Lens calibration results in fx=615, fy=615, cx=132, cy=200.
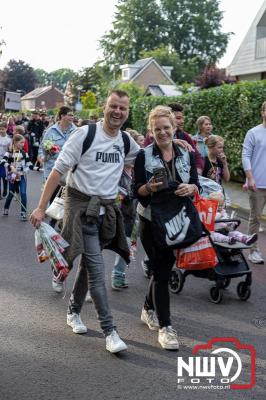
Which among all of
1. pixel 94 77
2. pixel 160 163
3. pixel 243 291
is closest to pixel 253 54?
pixel 243 291

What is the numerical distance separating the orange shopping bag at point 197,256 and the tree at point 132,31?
242 ft

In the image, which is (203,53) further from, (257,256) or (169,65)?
(257,256)

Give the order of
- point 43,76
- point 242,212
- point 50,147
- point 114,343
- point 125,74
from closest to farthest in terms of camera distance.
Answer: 1. point 114,343
2. point 50,147
3. point 242,212
4. point 125,74
5. point 43,76

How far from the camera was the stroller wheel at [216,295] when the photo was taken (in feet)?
20.2

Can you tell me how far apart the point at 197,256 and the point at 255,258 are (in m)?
3.10

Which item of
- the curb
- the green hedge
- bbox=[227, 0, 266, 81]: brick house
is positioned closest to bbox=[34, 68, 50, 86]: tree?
bbox=[227, 0, 266, 81]: brick house

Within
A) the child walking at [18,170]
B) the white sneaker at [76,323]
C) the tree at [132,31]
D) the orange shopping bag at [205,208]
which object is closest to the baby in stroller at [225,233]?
the orange shopping bag at [205,208]

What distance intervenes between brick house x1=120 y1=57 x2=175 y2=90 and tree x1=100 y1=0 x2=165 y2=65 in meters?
7.46

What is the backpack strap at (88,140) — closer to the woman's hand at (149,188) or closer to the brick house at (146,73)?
the woman's hand at (149,188)

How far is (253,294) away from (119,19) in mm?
74663

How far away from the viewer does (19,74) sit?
377 ft

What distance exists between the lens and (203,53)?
82500 millimetres

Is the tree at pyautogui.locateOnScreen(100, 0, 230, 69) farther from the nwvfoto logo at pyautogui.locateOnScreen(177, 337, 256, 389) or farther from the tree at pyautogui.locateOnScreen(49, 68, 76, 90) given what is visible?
the tree at pyautogui.locateOnScreen(49, 68, 76, 90)

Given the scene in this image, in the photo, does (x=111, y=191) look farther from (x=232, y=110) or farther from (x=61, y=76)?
(x=61, y=76)
